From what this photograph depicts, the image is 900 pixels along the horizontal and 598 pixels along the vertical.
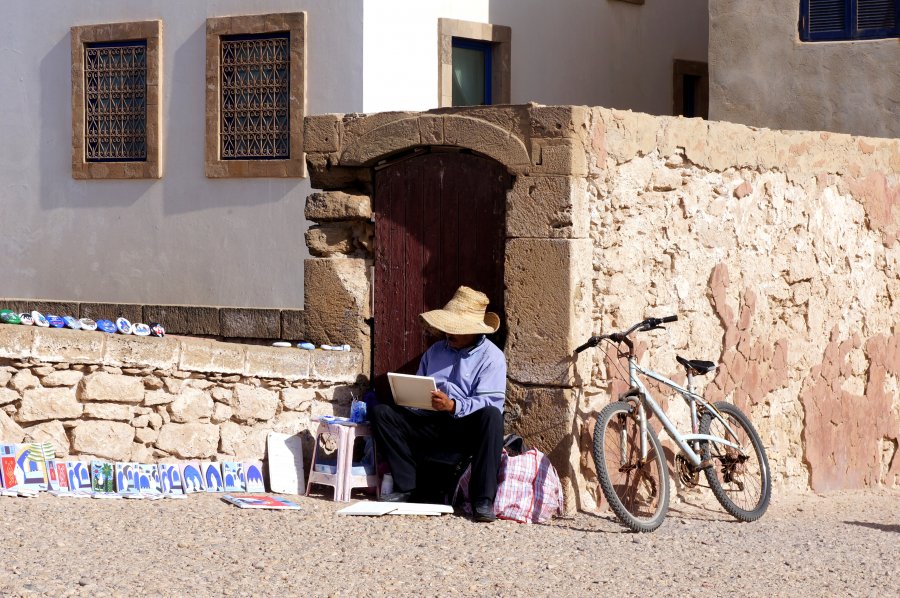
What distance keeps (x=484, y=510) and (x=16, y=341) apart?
8.44 ft

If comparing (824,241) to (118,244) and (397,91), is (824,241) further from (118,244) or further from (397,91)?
(118,244)

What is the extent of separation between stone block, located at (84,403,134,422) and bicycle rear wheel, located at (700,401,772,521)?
10.5 feet

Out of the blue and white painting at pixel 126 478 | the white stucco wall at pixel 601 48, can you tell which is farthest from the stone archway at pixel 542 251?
the white stucco wall at pixel 601 48

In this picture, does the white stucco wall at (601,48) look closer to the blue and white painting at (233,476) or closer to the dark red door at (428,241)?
the dark red door at (428,241)

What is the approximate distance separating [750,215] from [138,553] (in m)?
4.69

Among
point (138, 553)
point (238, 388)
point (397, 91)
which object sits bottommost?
point (138, 553)

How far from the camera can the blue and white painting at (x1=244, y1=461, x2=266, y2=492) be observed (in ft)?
27.5

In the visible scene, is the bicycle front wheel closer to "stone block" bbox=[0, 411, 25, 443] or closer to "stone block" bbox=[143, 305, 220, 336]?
"stone block" bbox=[0, 411, 25, 443]

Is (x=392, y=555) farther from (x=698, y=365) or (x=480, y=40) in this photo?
(x=480, y=40)

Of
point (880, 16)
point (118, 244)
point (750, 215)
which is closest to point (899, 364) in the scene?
point (750, 215)

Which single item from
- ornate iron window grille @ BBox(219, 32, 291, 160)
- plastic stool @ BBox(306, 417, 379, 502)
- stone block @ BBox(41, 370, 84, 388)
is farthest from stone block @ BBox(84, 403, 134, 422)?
ornate iron window grille @ BBox(219, 32, 291, 160)

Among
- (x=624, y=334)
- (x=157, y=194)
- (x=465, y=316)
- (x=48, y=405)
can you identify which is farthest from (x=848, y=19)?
(x=48, y=405)

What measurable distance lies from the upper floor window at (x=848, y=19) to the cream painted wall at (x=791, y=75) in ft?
0.28

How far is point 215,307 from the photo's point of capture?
47.1 feet
